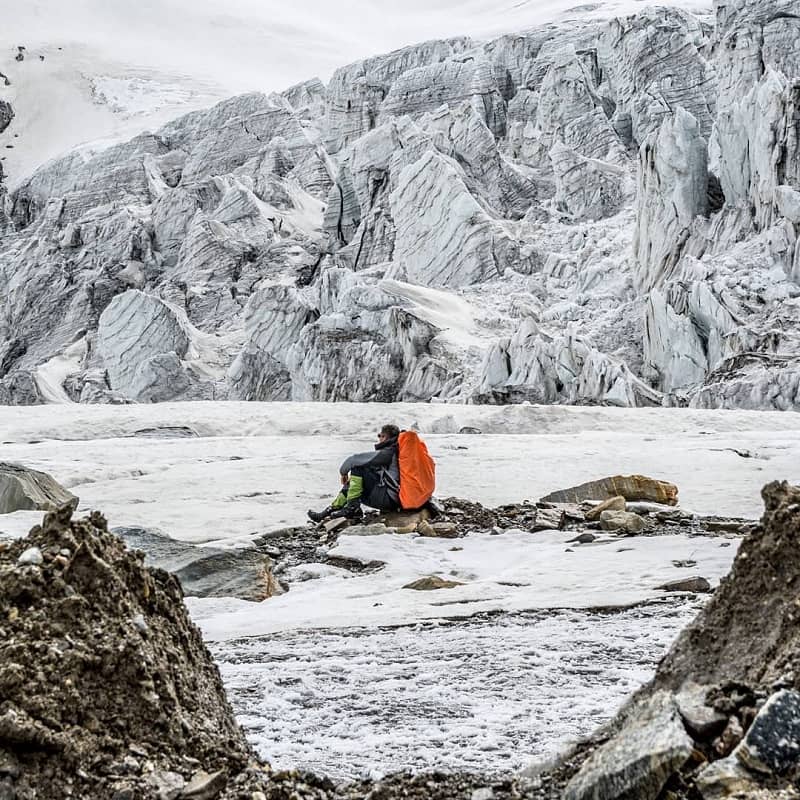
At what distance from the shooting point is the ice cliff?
2192 centimetres

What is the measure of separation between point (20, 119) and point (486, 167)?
144 feet

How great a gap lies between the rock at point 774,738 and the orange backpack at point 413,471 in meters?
5.79

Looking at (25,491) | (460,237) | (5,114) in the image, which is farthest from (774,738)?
(5,114)

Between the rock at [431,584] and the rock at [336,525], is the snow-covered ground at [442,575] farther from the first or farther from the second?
the rock at [336,525]

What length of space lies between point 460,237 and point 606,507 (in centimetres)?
2526

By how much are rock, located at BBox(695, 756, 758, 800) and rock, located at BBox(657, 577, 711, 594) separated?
315 centimetres

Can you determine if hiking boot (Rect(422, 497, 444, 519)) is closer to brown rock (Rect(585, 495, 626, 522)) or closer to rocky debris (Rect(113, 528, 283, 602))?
brown rock (Rect(585, 495, 626, 522))

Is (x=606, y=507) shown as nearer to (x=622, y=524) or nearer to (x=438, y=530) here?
(x=622, y=524)

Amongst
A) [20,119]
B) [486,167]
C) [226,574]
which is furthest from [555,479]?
[20,119]

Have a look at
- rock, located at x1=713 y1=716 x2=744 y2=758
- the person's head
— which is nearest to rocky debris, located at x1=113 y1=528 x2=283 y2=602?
the person's head

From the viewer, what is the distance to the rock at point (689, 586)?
4.86 meters

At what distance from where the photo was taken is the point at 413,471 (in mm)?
7621

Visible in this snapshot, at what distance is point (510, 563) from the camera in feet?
20.3

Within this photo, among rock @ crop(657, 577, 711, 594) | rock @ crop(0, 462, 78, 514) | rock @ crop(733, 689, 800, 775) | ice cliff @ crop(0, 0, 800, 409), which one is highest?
ice cliff @ crop(0, 0, 800, 409)
